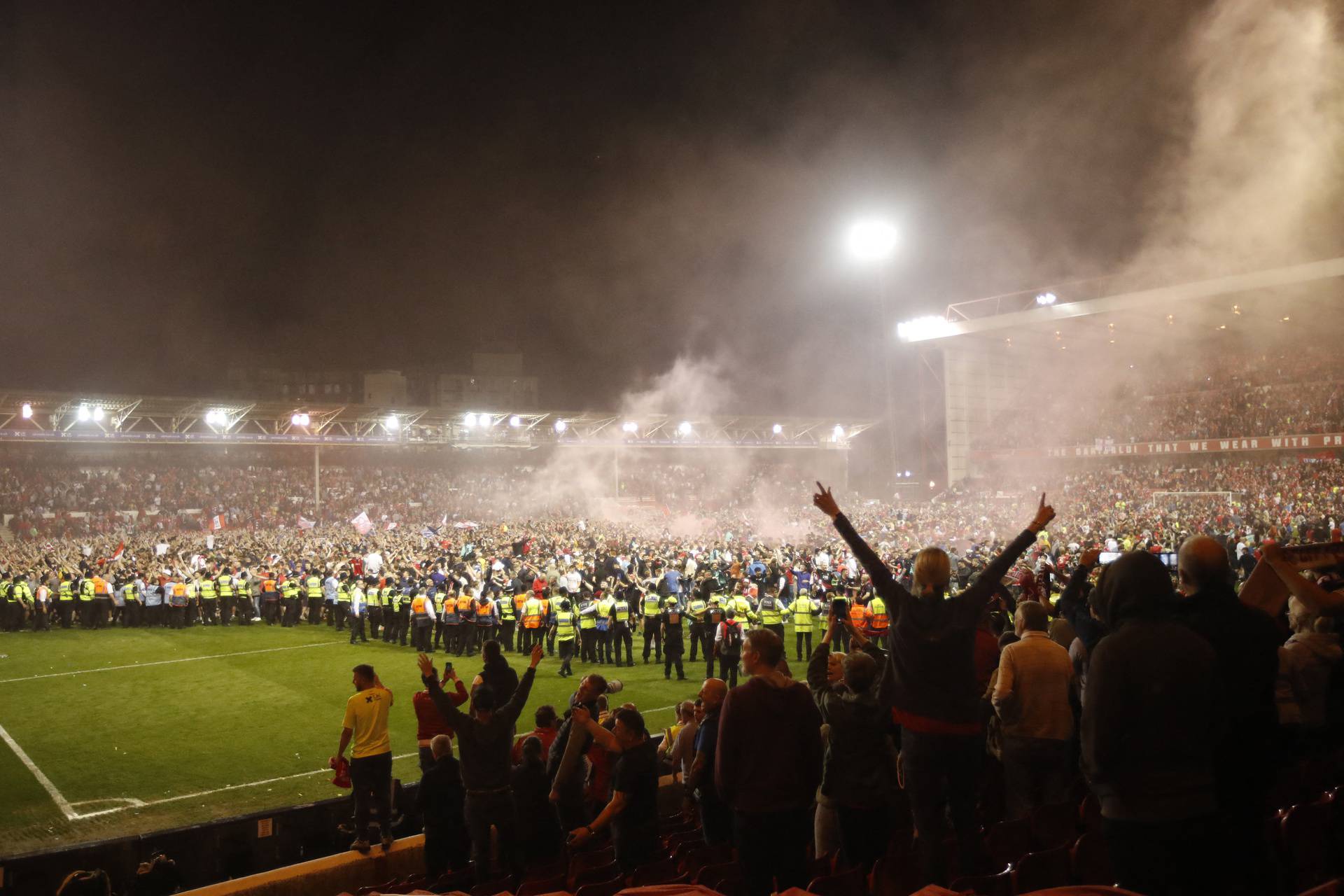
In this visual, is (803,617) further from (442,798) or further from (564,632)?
(442,798)

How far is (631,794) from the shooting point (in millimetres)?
4648

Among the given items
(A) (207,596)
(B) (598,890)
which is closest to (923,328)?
(A) (207,596)

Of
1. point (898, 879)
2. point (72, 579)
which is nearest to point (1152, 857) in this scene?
point (898, 879)

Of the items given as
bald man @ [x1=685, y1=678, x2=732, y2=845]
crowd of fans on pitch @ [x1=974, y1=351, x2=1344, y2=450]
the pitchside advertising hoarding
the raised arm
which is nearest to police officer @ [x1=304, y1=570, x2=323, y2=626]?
bald man @ [x1=685, y1=678, x2=732, y2=845]

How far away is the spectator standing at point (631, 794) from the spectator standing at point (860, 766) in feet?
3.45

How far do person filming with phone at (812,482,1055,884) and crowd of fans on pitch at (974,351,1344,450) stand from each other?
122 ft

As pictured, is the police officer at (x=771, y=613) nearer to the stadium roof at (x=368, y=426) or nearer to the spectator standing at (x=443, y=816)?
the spectator standing at (x=443, y=816)

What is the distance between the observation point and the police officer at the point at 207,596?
66.4 feet

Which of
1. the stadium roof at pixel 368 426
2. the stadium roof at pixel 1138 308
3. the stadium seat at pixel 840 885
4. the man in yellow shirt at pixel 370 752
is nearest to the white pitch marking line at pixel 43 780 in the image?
the man in yellow shirt at pixel 370 752

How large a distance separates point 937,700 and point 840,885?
31.5 inches

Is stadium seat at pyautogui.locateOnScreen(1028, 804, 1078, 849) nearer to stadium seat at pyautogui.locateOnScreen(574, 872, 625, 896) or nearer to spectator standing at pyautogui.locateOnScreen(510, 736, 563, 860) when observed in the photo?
stadium seat at pyautogui.locateOnScreen(574, 872, 625, 896)

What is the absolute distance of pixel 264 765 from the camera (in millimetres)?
9391

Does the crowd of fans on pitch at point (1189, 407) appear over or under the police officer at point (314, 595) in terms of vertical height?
over

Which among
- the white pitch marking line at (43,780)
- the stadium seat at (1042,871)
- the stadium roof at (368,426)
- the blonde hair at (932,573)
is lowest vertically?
the white pitch marking line at (43,780)
